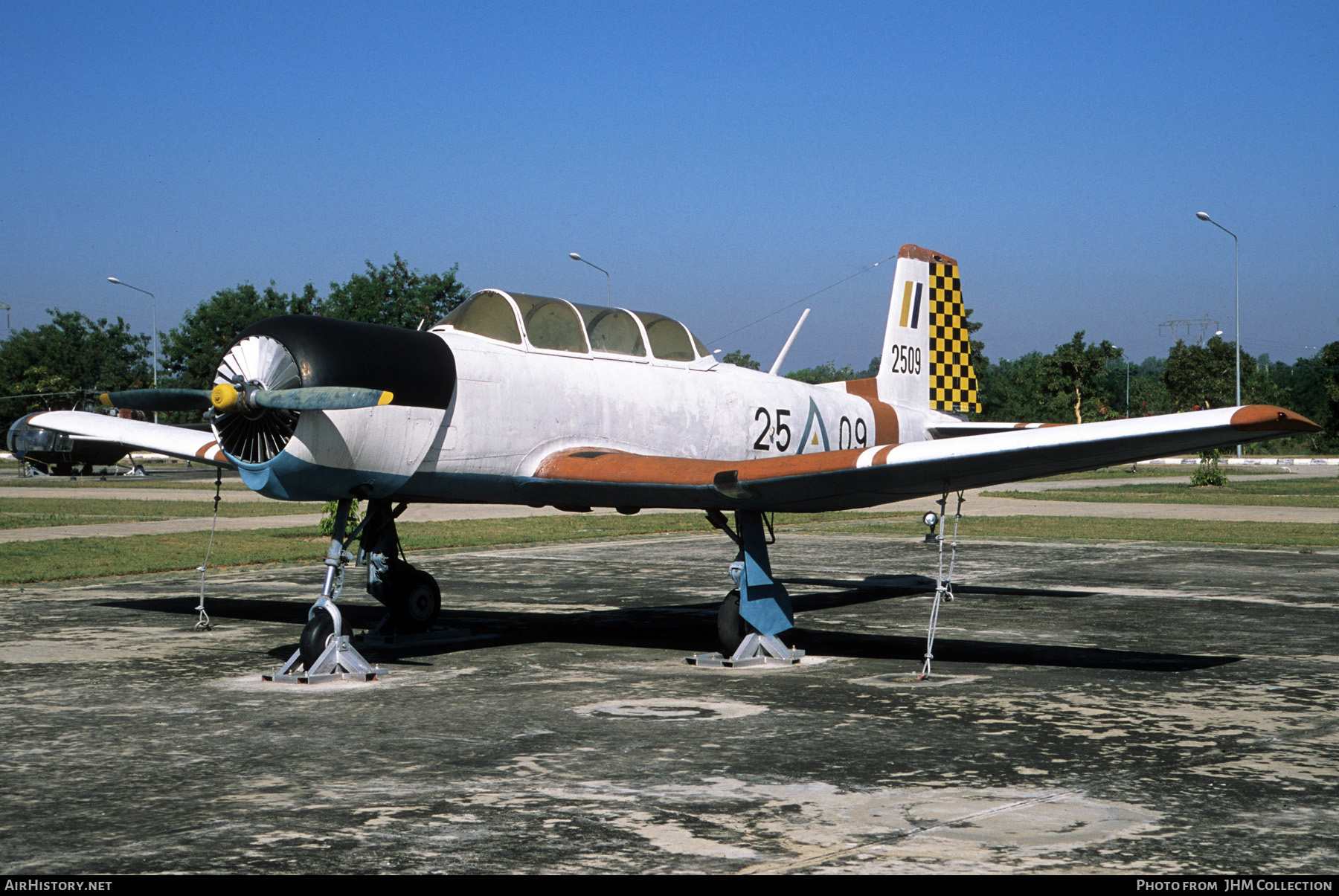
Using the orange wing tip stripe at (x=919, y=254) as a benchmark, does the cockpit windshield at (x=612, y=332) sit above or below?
below

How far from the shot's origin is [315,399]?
882 centimetres

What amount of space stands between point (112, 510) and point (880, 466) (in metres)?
28.2

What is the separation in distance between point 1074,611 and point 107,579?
12702mm

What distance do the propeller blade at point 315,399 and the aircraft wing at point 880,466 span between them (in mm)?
2133

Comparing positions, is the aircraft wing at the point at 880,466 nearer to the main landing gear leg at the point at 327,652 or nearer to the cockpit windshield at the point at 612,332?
the cockpit windshield at the point at 612,332

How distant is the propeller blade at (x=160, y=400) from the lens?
10.3 metres

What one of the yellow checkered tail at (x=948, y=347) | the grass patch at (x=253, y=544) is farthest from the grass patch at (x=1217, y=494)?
the yellow checkered tail at (x=948, y=347)

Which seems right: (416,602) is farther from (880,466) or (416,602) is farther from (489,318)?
(880,466)

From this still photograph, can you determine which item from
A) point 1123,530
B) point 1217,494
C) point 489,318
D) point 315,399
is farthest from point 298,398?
point 1217,494

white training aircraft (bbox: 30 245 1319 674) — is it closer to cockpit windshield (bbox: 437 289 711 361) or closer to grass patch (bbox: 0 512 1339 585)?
cockpit windshield (bbox: 437 289 711 361)

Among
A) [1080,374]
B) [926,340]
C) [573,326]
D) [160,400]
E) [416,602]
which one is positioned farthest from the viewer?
[1080,374]

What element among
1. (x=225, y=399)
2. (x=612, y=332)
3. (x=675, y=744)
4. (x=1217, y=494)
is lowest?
(x=675, y=744)
